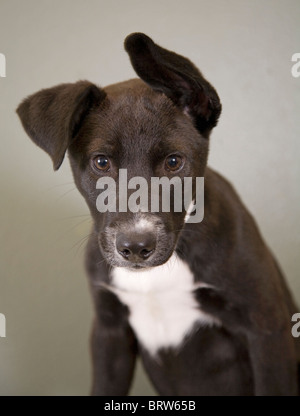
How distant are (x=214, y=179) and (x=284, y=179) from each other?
1.36 feet

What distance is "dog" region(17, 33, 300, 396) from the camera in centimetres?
149

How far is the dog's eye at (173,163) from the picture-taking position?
1.53 m

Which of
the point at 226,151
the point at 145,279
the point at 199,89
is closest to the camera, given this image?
the point at 199,89

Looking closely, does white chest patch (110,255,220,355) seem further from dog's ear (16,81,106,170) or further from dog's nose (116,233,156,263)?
dog's ear (16,81,106,170)

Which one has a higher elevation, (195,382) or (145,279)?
(145,279)

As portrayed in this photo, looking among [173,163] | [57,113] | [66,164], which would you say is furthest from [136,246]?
[66,164]

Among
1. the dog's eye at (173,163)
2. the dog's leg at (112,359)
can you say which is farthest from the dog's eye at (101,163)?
the dog's leg at (112,359)

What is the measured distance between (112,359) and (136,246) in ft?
2.09

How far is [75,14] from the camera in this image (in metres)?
1.81

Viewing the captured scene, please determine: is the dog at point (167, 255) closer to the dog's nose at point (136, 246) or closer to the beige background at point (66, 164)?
the dog's nose at point (136, 246)

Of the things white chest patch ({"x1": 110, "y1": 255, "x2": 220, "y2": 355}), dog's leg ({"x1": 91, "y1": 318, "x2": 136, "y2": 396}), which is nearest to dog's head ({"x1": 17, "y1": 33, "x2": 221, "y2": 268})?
white chest patch ({"x1": 110, "y1": 255, "x2": 220, "y2": 355})
